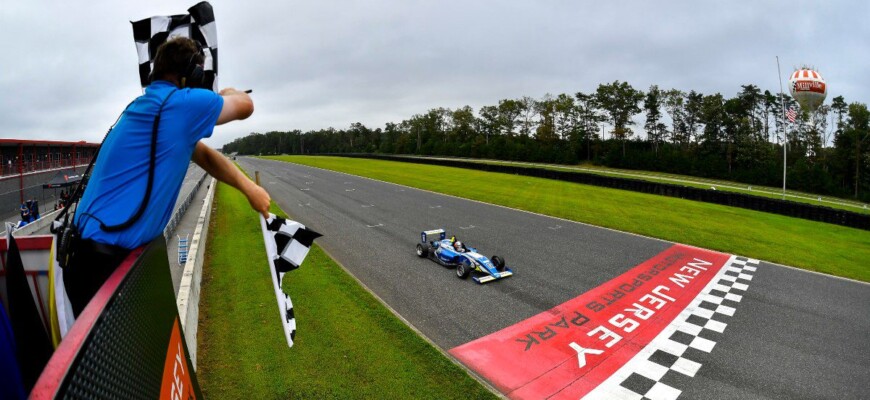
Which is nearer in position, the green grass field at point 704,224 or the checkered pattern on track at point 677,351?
the checkered pattern on track at point 677,351

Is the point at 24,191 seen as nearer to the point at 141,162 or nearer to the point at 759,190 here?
the point at 141,162

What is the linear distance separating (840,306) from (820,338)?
105 inches

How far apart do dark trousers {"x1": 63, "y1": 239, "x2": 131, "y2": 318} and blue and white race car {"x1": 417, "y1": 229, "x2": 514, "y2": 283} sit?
967cm

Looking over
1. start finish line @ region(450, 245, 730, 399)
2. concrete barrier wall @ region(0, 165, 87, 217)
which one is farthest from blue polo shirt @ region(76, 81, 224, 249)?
concrete barrier wall @ region(0, 165, 87, 217)

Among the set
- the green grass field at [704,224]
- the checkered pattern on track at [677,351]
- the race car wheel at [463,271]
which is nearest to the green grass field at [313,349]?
the checkered pattern on track at [677,351]

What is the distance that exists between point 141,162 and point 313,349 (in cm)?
591

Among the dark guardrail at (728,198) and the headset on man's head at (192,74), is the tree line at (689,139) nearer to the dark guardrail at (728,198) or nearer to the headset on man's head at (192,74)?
the dark guardrail at (728,198)

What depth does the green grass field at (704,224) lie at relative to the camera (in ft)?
48.4

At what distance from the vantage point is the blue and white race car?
37.2ft

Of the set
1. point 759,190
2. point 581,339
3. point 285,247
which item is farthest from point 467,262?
point 759,190

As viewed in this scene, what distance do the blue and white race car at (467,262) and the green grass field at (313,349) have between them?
2.85 m

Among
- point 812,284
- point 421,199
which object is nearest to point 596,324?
point 812,284

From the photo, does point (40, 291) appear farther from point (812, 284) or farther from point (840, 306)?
point (812, 284)

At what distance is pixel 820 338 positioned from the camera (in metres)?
8.52
